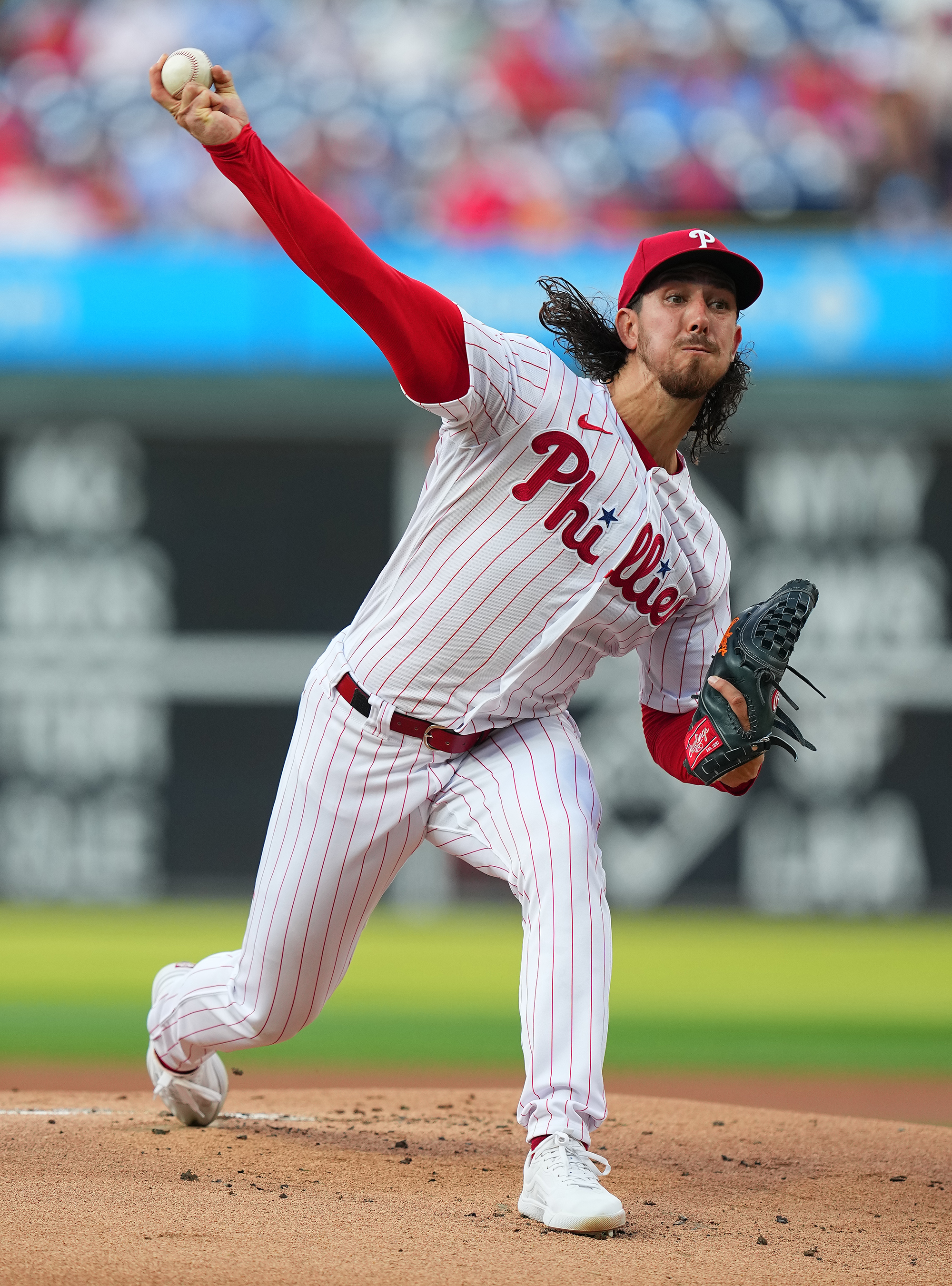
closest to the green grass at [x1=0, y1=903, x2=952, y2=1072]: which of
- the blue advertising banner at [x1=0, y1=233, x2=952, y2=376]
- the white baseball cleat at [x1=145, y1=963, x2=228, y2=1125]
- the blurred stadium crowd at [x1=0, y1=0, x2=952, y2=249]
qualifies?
the white baseball cleat at [x1=145, y1=963, x2=228, y2=1125]

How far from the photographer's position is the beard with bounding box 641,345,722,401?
289cm

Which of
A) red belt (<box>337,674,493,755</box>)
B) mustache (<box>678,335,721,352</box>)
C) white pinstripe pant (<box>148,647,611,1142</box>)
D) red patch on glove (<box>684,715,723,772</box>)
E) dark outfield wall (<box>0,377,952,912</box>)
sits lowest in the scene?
white pinstripe pant (<box>148,647,611,1142</box>)

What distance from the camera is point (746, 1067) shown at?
17.2 ft

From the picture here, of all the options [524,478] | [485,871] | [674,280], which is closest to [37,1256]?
[485,871]

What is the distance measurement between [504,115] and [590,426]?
7634 millimetres

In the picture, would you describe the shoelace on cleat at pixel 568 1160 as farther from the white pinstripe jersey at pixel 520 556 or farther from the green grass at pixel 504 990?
the green grass at pixel 504 990

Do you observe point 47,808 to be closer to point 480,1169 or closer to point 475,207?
point 475,207

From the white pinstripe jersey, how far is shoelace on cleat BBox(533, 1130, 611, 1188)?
72 cm

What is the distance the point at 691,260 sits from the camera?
2961mm

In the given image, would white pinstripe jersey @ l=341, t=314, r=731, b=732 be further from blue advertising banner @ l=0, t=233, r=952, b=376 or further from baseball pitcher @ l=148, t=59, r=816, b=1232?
blue advertising banner @ l=0, t=233, r=952, b=376

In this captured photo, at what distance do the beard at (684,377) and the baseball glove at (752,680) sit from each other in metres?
0.39

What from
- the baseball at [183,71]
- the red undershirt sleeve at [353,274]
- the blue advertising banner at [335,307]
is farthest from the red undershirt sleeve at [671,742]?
the blue advertising banner at [335,307]

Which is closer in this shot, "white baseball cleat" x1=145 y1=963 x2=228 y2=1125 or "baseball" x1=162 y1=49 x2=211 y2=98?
"baseball" x1=162 y1=49 x2=211 y2=98

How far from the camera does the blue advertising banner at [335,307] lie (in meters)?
8.29
